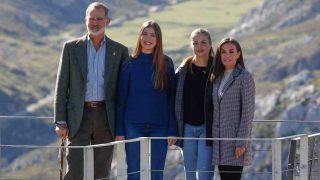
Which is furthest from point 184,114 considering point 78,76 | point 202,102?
point 78,76

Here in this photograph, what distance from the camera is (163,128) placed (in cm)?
1628

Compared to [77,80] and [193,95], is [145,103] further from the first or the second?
[77,80]

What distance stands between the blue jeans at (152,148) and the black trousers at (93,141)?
0.30 metres

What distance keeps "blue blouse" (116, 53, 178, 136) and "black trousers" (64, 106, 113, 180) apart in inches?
9.0

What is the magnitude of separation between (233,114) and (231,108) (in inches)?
3.4

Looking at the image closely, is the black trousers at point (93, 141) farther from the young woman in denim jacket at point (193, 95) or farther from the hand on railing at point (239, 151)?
the hand on railing at point (239, 151)

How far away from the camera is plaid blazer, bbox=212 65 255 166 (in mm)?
15664

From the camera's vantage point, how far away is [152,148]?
634 inches

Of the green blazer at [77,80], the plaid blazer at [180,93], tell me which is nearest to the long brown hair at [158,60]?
the plaid blazer at [180,93]

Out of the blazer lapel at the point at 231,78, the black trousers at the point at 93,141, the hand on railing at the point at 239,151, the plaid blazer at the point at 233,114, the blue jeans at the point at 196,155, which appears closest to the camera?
the hand on railing at the point at 239,151

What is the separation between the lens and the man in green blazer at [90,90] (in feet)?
52.9

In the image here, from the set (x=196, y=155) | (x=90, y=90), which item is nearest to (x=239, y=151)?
Result: (x=196, y=155)

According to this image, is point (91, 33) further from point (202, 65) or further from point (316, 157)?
point (316, 157)

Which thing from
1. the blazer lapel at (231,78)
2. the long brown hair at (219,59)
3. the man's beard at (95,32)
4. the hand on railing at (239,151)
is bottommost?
the hand on railing at (239,151)
